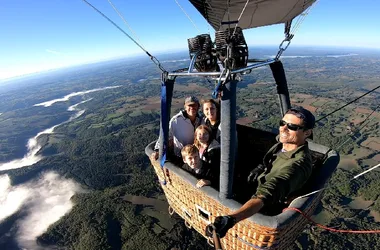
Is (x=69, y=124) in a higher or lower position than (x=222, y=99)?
lower

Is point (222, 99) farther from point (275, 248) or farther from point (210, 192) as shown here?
point (275, 248)

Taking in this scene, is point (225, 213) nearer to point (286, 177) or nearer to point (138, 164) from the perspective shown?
point (286, 177)

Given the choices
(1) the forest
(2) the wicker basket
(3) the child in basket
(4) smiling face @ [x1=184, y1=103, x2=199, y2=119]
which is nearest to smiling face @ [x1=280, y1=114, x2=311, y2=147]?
(2) the wicker basket

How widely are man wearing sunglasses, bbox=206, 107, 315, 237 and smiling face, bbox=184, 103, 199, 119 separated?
4.42 feet

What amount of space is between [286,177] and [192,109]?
1989 mm

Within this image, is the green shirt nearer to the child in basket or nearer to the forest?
the child in basket

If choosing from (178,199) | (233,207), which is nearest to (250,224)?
(233,207)

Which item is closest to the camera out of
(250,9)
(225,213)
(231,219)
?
(231,219)

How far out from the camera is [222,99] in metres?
1.65

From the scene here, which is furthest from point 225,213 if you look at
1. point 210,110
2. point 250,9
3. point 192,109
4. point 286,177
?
point 250,9

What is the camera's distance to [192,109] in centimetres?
350

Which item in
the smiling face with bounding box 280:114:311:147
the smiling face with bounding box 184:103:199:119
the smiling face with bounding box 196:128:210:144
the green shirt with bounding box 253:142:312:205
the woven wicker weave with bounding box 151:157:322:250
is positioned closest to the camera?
the green shirt with bounding box 253:142:312:205

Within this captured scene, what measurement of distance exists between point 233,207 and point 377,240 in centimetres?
5043

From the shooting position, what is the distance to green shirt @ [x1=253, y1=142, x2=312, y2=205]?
1541mm
